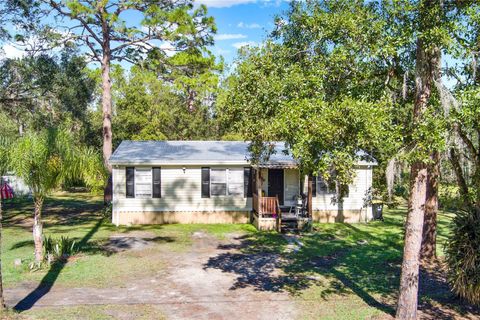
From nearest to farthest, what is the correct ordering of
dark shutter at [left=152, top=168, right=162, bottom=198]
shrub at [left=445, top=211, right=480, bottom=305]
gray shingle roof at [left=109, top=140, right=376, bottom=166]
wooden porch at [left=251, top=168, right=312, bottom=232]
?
1. shrub at [left=445, top=211, right=480, bottom=305]
2. wooden porch at [left=251, top=168, right=312, bottom=232]
3. gray shingle roof at [left=109, top=140, right=376, bottom=166]
4. dark shutter at [left=152, top=168, right=162, bottom=198]

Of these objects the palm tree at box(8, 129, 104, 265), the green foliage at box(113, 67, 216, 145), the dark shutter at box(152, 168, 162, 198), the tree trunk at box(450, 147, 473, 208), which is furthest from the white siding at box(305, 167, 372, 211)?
the green foliage at box(113, 67, 216, 145)

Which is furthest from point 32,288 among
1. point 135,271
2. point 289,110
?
point 289,110

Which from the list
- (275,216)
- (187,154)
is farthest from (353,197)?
(187,154)

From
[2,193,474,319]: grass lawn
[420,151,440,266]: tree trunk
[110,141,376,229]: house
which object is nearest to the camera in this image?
[2,193,474,319]: grass lawn

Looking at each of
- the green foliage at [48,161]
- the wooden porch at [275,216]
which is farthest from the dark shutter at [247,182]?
the green foliage at [48,161]

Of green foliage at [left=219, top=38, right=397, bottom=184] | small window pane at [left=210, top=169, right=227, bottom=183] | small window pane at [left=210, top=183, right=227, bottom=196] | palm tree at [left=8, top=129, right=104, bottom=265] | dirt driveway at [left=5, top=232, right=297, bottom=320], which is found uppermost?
green foliage at [left=219, top=38, right=397, bottom=184]

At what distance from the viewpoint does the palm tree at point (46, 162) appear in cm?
1199

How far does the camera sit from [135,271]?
13.5m

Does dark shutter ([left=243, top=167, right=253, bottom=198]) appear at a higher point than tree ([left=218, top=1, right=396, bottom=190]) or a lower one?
lower

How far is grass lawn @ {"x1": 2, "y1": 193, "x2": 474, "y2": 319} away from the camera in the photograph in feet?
34.6

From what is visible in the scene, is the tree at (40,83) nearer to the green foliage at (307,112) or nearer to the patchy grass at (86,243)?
the patchy grass at (86,243)

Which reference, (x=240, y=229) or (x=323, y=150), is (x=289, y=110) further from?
(x=240, y=229)

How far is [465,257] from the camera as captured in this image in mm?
10406

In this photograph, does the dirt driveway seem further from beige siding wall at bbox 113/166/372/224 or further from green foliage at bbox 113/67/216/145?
green foliage at bbox 113/67/216/145
